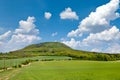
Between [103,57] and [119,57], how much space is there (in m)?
18.3

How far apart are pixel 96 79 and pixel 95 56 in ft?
505

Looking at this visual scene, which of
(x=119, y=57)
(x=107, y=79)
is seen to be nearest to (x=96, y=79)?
(x=107, y=79)

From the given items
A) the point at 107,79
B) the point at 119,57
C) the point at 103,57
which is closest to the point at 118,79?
the point at 107,79

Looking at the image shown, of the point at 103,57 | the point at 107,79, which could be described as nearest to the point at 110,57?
the point at 103,57

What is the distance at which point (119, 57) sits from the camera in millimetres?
196250

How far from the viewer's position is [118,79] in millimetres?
37906

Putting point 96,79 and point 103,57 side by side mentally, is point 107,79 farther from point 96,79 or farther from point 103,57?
point 103,57

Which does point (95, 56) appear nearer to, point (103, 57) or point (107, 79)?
point (103, 57)

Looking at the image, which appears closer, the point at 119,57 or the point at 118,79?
the point at 118,79

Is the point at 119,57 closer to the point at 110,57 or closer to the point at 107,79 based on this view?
Answer: the point at 110,57

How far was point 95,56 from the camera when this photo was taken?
190 metres

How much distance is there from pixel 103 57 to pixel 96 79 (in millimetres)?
149022

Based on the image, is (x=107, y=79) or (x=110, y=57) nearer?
(x=107, y=79)

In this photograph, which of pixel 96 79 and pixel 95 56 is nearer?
pixel 96 79
